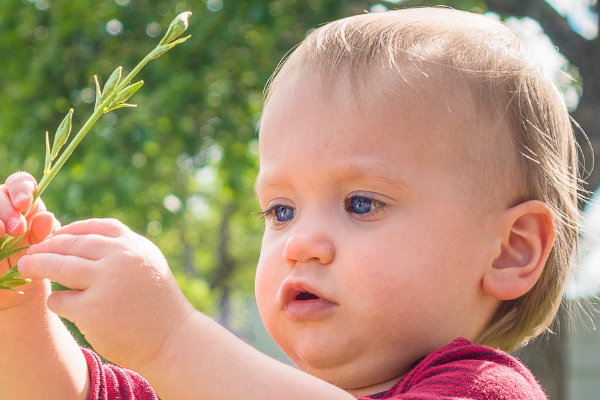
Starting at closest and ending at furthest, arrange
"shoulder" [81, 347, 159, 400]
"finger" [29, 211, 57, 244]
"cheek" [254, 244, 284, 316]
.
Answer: "finger" [29, 211, 57, 244] → "cheek" [254, 244, 284, 316] → "shoulder" [81, 347, 159, 400]

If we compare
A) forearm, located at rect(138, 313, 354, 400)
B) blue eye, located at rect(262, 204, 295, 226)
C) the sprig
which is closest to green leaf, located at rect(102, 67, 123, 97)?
the sprig

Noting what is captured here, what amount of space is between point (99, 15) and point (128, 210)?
1.68m

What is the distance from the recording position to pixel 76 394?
1675mm

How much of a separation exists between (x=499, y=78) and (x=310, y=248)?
0.55 meters

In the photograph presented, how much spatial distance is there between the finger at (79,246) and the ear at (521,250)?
78 cm

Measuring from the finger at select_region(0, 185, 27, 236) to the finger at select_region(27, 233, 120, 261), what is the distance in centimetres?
5

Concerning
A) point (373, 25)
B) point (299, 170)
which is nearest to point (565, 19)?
point (373, 25)

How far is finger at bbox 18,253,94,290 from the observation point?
1.12 meters

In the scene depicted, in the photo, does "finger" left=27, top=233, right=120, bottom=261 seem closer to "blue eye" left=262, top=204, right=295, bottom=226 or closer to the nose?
the nose

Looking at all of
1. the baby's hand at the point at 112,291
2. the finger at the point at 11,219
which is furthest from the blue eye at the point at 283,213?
the finger at the point at 11,219

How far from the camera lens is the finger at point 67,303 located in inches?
45.0

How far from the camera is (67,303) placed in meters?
1.15

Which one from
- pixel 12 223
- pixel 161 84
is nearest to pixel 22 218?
pixel 12 223

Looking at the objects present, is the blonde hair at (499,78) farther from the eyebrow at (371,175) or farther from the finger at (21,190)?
the finger at (21,190)
